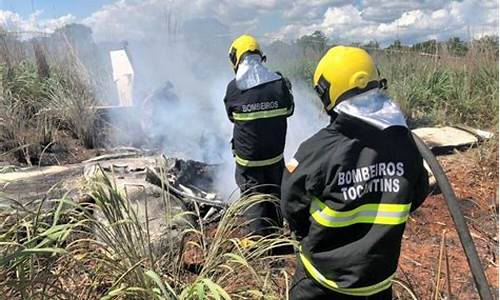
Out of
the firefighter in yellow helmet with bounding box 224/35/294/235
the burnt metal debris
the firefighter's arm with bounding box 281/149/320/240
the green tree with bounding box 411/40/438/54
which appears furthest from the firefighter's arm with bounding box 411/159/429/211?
the green tree with bounding box 411/40/438/54

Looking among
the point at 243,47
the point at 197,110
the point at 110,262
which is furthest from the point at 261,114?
the point at 197,110

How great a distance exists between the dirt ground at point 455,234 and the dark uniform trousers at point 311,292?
0.61 meters

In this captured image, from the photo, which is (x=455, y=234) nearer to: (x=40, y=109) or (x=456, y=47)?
(x=40, y=109)

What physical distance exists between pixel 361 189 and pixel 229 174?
3.60 meters

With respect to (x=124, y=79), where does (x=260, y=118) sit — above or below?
above

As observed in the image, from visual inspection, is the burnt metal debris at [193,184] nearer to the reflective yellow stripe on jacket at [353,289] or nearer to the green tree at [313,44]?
the reflective yellow stripe on jacket at [353,289]

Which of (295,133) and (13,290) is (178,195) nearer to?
(13,290)

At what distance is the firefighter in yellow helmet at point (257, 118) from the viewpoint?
14.1 feet

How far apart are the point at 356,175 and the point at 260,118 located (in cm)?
219

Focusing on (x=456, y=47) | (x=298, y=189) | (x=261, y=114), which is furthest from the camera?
(x=456, y=47)

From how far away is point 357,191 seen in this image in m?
2.18

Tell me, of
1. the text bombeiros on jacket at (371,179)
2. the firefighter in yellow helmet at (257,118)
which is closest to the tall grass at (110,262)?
the text bombeiros on jacket at (371,179)

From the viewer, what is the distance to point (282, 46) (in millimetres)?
12977

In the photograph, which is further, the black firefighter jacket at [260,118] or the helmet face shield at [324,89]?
the black firefighter jacket at [260,118]
